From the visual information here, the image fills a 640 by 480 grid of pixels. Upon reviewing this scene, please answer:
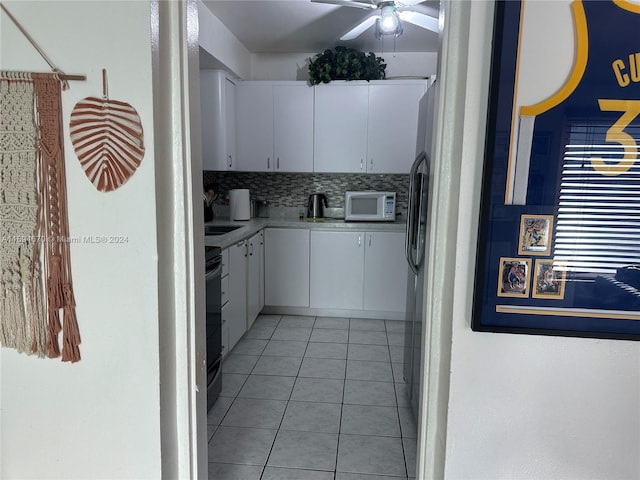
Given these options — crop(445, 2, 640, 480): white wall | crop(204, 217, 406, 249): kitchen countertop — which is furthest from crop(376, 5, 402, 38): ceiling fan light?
crop(445, 2, 640, 480): white wall

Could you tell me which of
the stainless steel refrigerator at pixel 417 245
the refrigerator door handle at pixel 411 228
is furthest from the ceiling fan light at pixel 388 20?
the refrigerator door handle at pixel 411 228

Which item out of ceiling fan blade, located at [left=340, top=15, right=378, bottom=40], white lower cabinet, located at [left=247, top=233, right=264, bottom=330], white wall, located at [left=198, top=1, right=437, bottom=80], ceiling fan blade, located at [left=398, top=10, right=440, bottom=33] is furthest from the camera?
white wall, located at [left=198, top=1, right=437, bottom=80]

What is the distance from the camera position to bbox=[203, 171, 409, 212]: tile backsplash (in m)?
4.36

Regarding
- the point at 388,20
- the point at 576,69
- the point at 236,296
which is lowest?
the point at 236,296

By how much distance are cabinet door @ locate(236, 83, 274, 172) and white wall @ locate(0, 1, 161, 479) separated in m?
2.98

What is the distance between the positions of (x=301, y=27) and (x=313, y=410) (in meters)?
2.85

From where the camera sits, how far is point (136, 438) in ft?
4.19

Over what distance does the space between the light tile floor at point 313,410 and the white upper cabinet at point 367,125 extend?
1.55m

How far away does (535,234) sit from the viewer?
3.63 ft

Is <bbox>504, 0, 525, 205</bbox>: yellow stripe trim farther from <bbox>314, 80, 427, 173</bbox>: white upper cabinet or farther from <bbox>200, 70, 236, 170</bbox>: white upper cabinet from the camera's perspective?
<bbox>200, 70, 236, 170</bbox>: white upper cabinet

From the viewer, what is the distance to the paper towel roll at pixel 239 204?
4004 mm

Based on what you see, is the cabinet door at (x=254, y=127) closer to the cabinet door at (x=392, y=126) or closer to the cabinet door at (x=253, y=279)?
the cabinet door at (x=253, y=279)

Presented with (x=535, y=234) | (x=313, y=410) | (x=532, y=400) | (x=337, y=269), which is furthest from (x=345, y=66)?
(x=532, y=400)

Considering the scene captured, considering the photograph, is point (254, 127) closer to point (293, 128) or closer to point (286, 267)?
point (293, 128)
